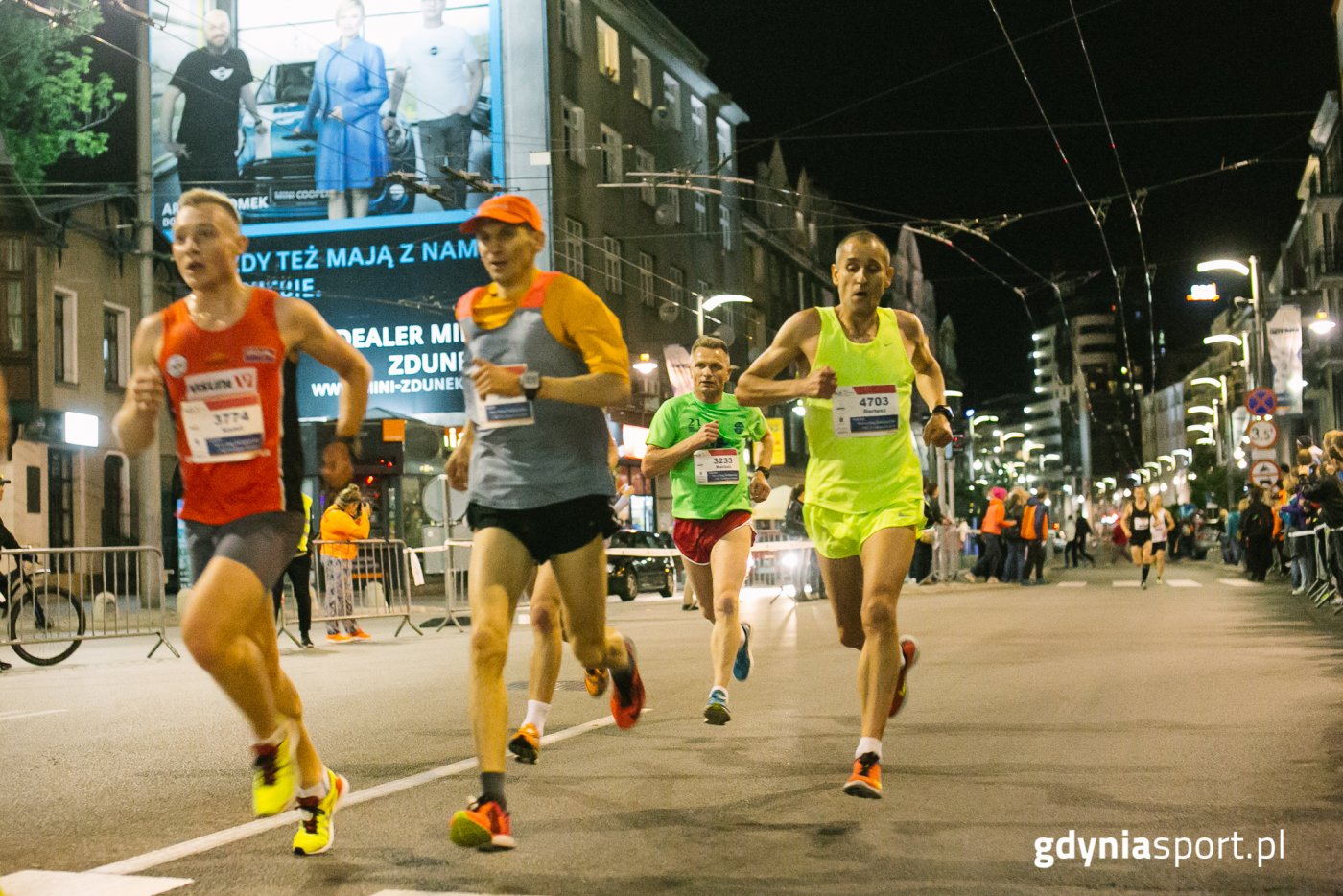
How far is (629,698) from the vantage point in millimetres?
6746

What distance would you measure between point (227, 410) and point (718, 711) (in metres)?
3.52

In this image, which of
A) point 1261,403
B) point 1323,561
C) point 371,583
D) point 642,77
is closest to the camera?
point 371,583

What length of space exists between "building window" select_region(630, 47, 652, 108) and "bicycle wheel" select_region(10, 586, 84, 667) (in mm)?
35441

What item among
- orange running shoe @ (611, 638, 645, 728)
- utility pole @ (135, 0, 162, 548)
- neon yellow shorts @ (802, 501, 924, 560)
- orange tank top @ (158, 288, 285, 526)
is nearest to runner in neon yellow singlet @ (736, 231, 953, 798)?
neon yellow shorts @ (802, 501, 924, 560)

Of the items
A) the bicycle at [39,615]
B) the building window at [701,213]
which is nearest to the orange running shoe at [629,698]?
the bicycle at [39,615]

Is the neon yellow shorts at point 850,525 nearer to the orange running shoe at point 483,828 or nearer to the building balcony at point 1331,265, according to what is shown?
the orange running shoe at point 483,828

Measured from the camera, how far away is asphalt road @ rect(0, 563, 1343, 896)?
466 cm

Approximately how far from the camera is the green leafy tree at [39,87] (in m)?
29.8

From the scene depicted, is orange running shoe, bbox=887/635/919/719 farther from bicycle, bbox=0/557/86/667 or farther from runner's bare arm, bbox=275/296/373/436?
bicycle, bbox=0/557/86/667

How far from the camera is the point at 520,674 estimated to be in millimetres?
11578

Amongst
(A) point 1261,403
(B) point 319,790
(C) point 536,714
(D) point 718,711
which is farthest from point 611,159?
(B) point 319,790

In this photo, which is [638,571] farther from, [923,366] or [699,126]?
[699,126]

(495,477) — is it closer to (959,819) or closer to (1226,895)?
(959,819)

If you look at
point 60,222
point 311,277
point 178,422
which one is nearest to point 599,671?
point 178,422
